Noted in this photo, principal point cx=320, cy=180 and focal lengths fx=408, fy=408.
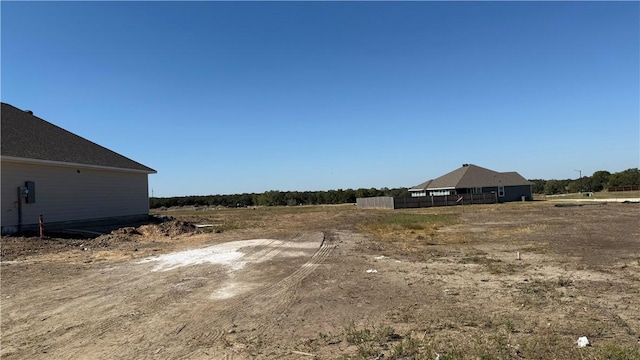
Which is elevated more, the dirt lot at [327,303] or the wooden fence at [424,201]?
the wooden fence at [424,201]

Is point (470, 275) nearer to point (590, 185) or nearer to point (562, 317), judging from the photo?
point (562, 317)

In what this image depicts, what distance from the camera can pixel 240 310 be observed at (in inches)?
234

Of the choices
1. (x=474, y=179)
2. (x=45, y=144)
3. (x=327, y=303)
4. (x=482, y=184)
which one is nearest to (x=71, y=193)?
(x=45, y=144)

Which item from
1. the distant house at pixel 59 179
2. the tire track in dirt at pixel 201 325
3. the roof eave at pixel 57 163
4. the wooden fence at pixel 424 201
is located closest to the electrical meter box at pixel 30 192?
the distant house at pixel 59 179

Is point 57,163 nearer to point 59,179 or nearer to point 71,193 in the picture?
point 59,179

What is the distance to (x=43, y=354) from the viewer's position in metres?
4.49

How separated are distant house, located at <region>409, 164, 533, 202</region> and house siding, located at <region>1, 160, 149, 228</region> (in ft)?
138

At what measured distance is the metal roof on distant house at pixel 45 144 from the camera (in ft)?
54.2

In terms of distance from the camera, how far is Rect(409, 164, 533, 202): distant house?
179ft

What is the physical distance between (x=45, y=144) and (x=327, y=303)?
1787 centimetres

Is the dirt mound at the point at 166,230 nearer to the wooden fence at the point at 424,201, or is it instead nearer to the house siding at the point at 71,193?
the house siding at the point at 71,193

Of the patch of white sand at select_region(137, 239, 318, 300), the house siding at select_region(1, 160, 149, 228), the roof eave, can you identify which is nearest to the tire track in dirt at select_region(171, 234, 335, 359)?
the patch of white sand at select_region(137, 239, 318, 300)

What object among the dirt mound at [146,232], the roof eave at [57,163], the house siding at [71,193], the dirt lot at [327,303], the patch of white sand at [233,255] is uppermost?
the roof eave at [57,163]

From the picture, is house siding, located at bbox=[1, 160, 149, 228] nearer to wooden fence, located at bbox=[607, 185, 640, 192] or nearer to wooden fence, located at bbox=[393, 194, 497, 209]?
wooden fence, located at bbox=[393, 194, 497, 209]
